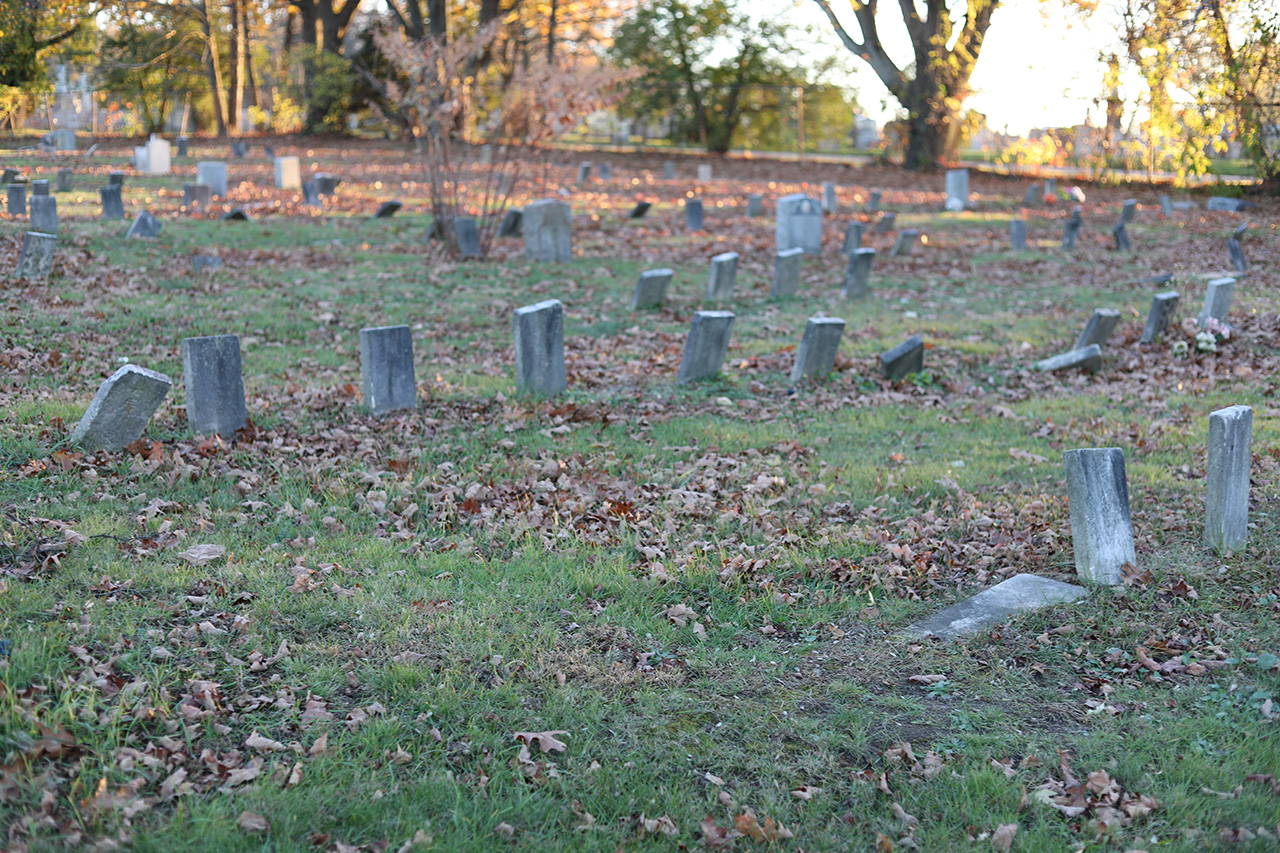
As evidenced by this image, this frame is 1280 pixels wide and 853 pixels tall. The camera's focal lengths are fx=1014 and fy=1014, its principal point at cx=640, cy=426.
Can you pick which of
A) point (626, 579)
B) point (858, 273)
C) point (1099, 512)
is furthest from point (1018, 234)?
point (626, 579)

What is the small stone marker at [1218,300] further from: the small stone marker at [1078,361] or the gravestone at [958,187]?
the gravestone at [958,187]

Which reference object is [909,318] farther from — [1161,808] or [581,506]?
[1161,808]

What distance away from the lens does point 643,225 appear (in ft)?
65.1

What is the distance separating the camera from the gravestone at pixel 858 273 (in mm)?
Answer: 13891

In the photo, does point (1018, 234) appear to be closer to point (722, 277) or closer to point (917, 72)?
point (722, 277)

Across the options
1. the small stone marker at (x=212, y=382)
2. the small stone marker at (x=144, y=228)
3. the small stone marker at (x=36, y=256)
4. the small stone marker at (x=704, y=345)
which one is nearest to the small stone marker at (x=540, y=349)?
the small stone marker at (x=704, y=345)

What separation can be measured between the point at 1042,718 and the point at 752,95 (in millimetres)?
40671

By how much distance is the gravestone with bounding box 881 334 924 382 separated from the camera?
939 cm

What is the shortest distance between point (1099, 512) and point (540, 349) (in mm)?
4620

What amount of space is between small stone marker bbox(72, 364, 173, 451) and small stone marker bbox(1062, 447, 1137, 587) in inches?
213

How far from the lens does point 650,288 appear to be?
1252 cm

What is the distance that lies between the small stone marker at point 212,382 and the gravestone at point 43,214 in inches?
380

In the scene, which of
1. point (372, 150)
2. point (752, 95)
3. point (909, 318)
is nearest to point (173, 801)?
point (909, 318)

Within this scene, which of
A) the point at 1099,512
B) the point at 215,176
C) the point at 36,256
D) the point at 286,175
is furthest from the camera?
the point at 286,175
